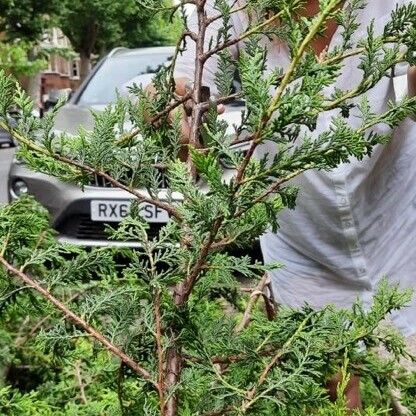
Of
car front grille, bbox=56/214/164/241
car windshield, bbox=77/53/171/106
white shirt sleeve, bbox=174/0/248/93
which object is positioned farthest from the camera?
car windshield, bbox=77/53/171/106

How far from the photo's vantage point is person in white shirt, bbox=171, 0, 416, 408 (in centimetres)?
163

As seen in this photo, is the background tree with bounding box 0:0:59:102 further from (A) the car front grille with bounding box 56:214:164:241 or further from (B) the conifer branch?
(B) the conifer branch

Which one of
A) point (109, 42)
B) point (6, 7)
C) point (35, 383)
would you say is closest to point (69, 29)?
point (109, 42)

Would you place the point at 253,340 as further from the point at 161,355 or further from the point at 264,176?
the point at 264,176

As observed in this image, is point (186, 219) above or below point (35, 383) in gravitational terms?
above

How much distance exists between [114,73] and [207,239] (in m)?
4.93

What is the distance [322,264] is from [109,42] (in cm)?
3533

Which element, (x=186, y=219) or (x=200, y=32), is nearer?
(x=186, y=219)

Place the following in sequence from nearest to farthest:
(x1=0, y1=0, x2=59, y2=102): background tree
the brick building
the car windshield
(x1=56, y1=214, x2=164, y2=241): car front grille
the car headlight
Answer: (x1=56, y1=214, x2=164, y2=241): car front grille → the car headlight → the car windshield → (x1=0, y1=0, x2=59, y2=102): background tree → the brick building

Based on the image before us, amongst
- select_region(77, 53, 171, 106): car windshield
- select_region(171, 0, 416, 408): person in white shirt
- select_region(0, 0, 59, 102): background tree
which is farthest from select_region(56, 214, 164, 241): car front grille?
select_region(0, 0, 59, 102): background tree

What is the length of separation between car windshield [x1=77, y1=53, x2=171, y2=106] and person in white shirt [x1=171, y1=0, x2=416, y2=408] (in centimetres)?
358

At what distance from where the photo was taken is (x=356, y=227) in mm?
1750

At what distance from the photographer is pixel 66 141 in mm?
979

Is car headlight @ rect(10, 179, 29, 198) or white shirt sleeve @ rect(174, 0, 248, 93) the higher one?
white shirt sleeve @ rect(174, 0, 248, 93)
